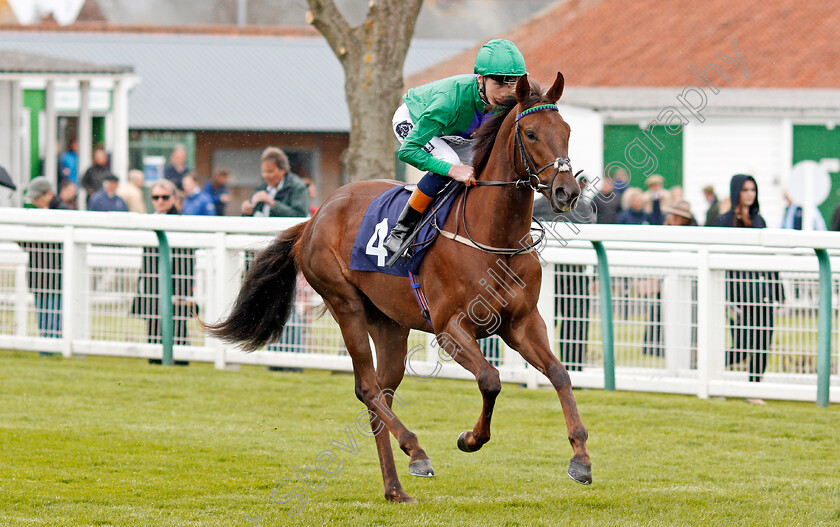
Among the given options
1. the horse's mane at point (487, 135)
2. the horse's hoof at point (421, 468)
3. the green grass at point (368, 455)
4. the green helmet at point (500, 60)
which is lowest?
the green grass at point (368, 455)

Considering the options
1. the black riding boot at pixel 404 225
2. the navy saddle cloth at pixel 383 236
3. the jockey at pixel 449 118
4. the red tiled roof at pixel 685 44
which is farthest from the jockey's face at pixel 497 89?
the red tiled roof at pixel 685 44

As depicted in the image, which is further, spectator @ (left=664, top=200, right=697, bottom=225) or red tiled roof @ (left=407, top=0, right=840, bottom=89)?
red tiled roof @ (left=407, top=0, right=840, bottom=89)

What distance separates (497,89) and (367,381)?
150 centimetres

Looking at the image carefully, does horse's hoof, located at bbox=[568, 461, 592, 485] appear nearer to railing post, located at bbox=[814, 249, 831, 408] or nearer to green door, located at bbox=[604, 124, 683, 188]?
railing post, located at bbox=[814, 249, 831, 408]

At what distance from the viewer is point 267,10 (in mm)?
48438

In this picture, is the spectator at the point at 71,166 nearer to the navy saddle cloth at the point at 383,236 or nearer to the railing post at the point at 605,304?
the railing post at the point at 605,304

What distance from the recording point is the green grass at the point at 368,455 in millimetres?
4918

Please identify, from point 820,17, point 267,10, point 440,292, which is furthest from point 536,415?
point 267,10

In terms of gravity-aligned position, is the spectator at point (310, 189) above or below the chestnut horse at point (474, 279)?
above

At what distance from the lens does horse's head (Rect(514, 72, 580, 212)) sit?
14.3ft

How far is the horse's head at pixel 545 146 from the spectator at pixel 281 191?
471cm

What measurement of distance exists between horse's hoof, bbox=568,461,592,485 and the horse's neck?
0.93 meters

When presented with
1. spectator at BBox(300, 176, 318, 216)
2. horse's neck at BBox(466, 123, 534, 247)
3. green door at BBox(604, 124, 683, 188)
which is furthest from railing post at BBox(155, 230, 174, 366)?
green door at BBox(604, 124, 683, 188)

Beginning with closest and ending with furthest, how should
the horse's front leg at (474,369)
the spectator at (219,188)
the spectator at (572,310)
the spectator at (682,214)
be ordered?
the horse's front leg at (474,369) < the spectator at (572,310) < the spectator at (682,214) < the spectator at (219,188)
